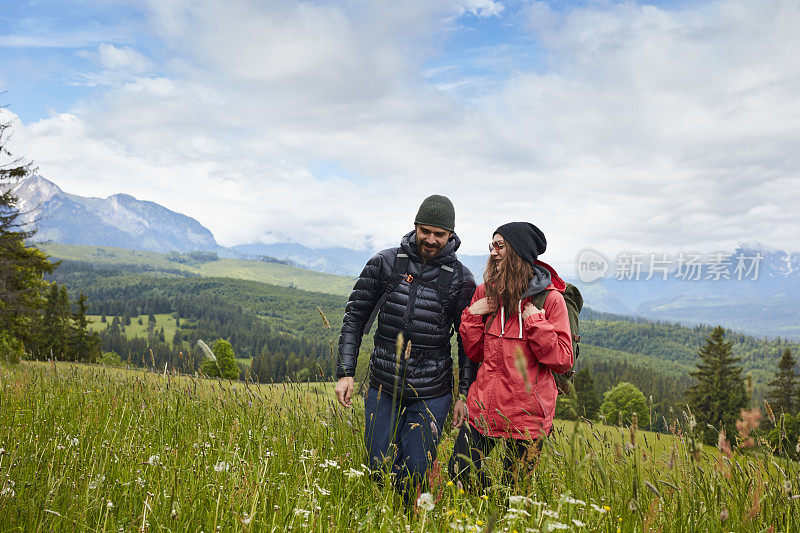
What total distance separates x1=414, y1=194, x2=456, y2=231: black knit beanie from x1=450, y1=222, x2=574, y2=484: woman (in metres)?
0.56

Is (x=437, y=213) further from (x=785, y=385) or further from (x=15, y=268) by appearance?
(x=785, y=385)

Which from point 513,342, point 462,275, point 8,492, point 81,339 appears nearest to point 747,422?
point 513,342

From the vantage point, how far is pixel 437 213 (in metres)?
4.59

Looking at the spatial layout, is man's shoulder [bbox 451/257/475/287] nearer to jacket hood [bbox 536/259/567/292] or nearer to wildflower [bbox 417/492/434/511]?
jacket hood [bbox 536/259/567/292]

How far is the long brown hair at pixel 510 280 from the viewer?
4035mm

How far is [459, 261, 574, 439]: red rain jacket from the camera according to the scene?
3.80 m

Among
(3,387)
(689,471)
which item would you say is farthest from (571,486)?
(3,387)

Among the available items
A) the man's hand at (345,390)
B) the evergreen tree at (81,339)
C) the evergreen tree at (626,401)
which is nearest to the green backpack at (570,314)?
the man's hand at (345,390)

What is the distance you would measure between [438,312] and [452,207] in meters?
1.10

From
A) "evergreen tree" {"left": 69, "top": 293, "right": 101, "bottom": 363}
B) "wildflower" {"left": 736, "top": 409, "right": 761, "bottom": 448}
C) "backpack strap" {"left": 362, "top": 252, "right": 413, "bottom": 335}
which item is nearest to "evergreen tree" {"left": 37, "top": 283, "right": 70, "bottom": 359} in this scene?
"evergreen tree" {"left": 69, "top": 293, "right": 101, "bottom": 363}

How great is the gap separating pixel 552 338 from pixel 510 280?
617 mm

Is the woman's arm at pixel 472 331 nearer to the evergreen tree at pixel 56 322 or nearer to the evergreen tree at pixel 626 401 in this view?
the evergreen tree at pixel 56 322

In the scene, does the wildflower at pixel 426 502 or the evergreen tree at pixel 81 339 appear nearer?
the wildflower at pixel 426 502

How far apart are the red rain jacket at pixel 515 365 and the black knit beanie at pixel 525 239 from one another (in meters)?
0.18
